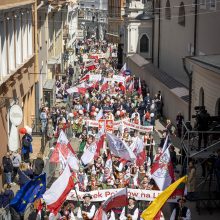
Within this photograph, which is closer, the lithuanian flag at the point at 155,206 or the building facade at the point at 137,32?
the lithuanian flag at the point at 155,206

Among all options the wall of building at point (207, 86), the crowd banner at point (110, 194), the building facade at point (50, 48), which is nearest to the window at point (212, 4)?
the wall of building at point (207, 86)

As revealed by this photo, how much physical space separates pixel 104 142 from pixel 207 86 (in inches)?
213

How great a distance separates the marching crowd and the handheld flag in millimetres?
507

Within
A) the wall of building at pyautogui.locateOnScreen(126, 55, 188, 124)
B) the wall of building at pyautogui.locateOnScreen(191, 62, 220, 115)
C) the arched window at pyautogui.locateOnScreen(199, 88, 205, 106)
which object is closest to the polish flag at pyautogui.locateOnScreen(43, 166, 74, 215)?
the wall of building at pyautogui.locateOnScreen(191, 62, 220, 115)

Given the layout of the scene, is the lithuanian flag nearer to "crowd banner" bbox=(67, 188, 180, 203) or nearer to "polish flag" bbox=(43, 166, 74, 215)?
"crowd banner" bbox=(67, 188, 180, 203)

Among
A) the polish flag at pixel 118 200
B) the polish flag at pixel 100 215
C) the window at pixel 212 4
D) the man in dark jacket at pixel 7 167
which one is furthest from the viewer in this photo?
the window at pixel 212 4

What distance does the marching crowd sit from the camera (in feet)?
52.0

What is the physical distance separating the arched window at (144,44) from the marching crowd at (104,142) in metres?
10.7

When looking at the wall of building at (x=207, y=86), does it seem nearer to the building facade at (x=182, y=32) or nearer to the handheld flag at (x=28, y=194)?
the building facade at (x=182, y=32)

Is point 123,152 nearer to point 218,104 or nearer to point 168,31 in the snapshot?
point 218,104

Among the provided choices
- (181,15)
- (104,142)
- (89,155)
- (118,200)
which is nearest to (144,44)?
(181,15)

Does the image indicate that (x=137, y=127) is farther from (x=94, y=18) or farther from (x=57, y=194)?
(x=94, y=18)

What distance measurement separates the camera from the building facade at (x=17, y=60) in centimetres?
2242

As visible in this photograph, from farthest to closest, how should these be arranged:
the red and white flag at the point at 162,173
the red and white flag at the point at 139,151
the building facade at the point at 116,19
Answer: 1. the building facade at the point at 116,19
2. the red and white flag at the point at 139,151
3. the red and white flag at the point at 162,173
